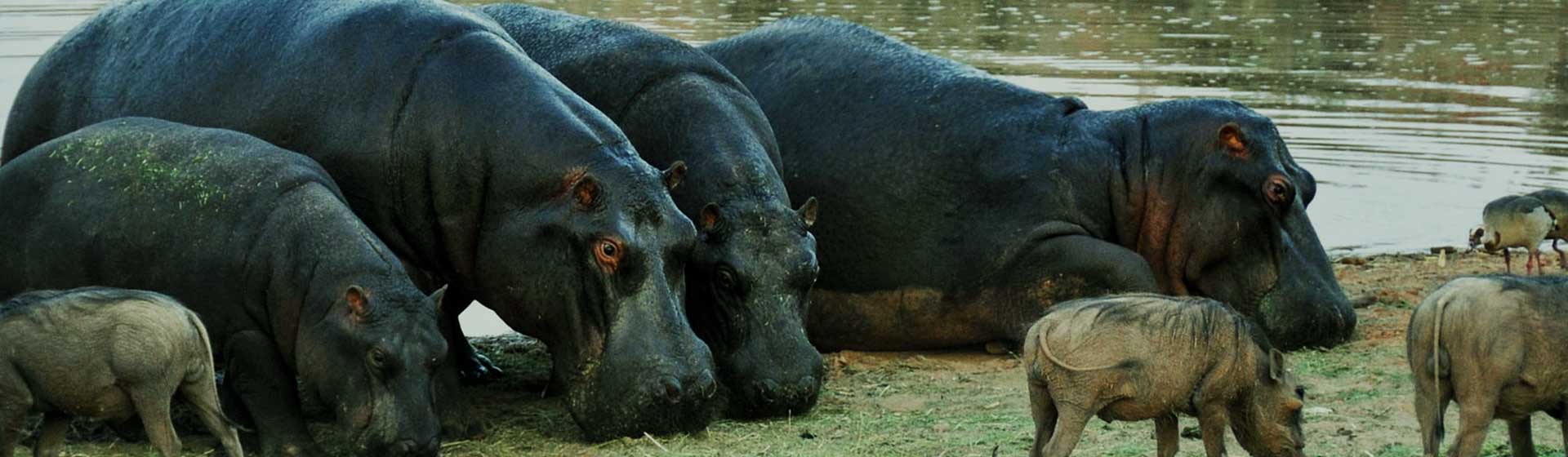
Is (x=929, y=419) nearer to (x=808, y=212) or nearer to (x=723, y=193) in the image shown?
(x=808, y=212)

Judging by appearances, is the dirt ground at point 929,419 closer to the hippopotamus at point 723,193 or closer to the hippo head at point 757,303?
the hippo head at point 757,303

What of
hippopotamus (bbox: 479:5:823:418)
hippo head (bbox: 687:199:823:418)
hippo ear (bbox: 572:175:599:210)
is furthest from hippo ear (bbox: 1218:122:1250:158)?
hippo ear (bbox: 572:175:599:210)

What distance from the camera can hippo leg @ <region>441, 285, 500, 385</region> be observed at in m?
8.34

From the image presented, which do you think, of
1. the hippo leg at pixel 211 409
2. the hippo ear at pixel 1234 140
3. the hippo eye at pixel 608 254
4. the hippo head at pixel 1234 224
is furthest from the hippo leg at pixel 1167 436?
the hippo ear at pixel 1234 140

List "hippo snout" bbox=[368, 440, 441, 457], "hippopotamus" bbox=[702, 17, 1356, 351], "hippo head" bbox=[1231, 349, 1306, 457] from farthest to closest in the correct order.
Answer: "hippopotamus" bbox=[702, 17, 1356, 351], "hippo snout" bbox=[368, 440, 441, 457], "hippo head" bbox=[1231, 349, 1306, 457]

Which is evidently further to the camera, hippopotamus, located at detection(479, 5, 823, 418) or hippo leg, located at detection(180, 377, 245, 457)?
hippopotamus, located at detection(479, 5, 823, 418)

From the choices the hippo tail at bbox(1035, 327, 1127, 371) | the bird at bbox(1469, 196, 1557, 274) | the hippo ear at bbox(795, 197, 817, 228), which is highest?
the hippo tail at bbox(1035, 327, 1127, 371)

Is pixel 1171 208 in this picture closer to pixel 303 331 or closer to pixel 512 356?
pixel 512 356

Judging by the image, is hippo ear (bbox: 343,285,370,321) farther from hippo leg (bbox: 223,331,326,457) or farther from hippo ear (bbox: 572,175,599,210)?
hippo ear (bbox: 572,175,599,210)

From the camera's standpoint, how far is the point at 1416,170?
1583 centimetres

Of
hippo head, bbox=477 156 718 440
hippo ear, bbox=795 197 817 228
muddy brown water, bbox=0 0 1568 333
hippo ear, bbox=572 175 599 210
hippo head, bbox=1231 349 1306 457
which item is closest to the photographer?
hippo head, bbox=1231 349 1306 457

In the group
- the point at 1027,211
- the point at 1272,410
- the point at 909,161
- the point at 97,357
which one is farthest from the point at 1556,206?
the point at 97,357

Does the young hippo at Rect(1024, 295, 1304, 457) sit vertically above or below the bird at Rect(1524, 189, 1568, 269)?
above

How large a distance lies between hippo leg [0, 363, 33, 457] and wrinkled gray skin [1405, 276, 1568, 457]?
12.9 ft
